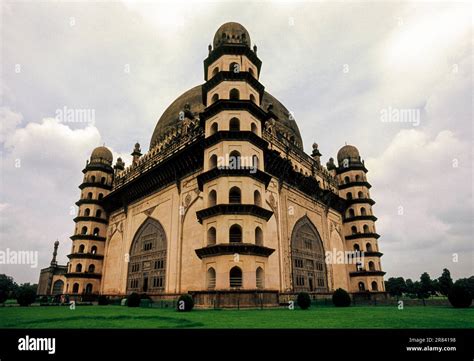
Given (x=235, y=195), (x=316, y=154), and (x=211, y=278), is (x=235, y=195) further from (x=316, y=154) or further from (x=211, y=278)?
(x=316, y=154)

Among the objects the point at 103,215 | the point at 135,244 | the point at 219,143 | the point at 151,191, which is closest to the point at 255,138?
the point at 219,143

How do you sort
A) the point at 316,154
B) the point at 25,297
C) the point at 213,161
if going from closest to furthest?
the point at 213,161 < the point at 25,297 < the point at 316,154

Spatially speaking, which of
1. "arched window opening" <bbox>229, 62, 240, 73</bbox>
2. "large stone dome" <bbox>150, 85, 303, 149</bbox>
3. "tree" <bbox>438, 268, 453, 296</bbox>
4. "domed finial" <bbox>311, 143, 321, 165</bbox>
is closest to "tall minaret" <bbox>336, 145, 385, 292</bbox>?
"domed finial" <bbox>311, 143, 321, 165</bbox>

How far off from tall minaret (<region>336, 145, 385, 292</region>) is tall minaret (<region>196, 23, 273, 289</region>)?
20.5 m

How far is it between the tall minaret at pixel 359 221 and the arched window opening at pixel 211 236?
868 inches

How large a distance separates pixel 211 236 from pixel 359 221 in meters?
23.8

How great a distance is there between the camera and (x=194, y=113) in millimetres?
31719

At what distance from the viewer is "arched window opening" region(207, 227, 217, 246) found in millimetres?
17672

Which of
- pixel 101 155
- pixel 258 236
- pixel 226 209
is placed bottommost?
pixel 258 236

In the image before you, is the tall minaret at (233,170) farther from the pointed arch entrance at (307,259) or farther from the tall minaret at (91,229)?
the tall minaret at (91,229)

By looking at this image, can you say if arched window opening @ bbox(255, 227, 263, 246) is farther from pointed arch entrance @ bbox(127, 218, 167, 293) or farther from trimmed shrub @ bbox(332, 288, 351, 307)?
pointed arch entrance @ bbox(127, 218, 167, 293)

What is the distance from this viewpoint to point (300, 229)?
88.1ft

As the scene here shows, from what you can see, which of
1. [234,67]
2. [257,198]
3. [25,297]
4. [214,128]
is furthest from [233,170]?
[25,297]
